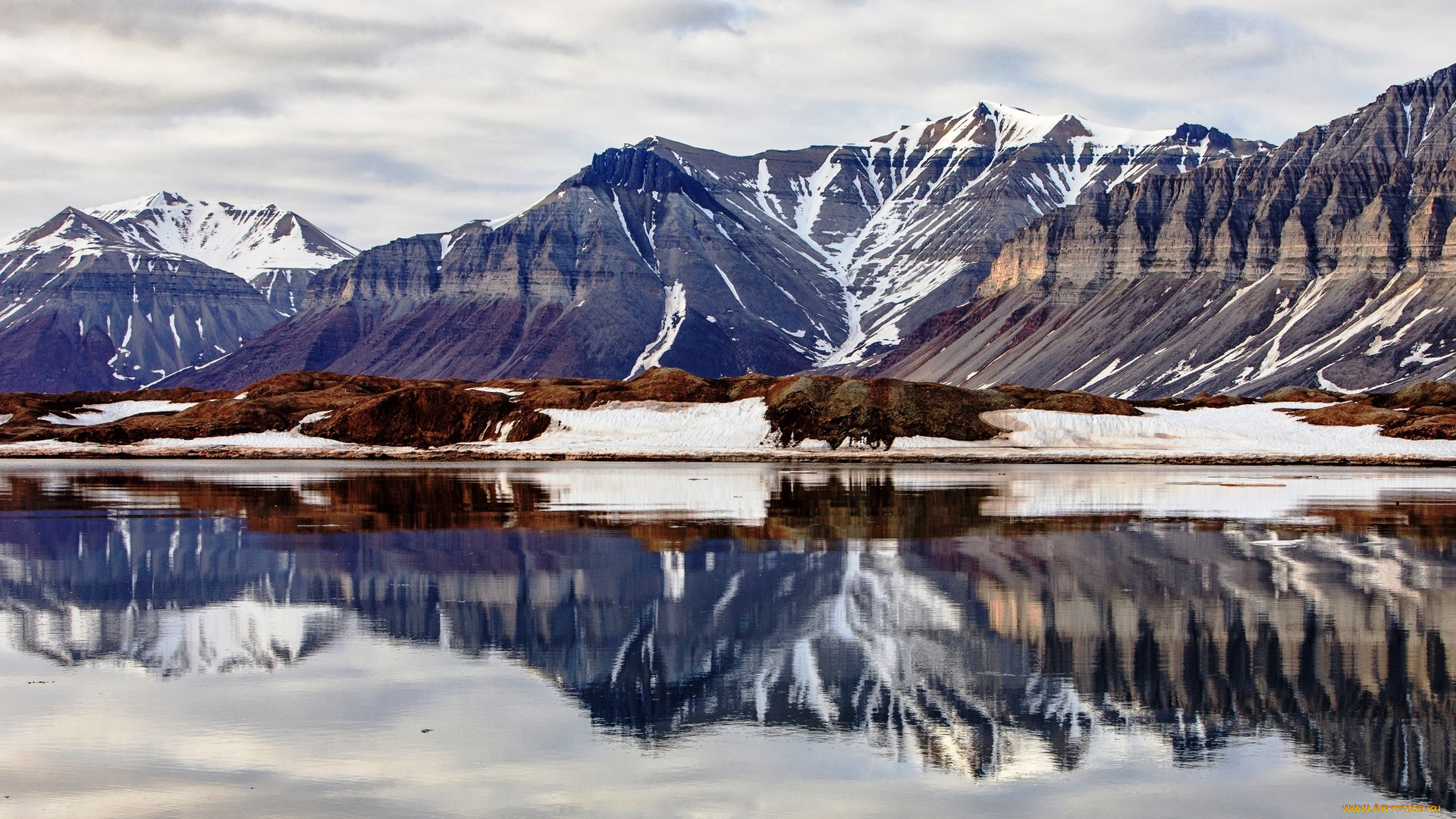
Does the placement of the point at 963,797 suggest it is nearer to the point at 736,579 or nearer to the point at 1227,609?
the point at 1227,609

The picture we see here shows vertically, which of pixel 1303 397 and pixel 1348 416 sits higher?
pixel 1303 397

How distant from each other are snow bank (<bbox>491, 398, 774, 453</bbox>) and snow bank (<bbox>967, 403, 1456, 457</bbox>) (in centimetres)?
1249

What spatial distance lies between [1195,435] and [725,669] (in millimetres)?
68889

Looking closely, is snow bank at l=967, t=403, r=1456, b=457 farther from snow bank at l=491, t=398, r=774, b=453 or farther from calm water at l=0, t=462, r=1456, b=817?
calm water at l=0, t=462, r=1456, b=817

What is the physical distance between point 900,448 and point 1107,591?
56.7 m

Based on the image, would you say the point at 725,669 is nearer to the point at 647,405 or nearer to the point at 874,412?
the point at 874,412

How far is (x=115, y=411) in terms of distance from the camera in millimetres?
101188

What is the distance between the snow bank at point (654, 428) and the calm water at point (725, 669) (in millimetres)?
45614

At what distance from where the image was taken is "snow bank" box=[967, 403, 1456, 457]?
77312 millimetres

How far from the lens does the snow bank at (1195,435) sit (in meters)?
77.3

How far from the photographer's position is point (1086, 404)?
8869cm

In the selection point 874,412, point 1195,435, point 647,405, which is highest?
point 647,405

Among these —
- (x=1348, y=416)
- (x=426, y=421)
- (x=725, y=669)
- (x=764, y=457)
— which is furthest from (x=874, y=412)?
(x=725, y=669)

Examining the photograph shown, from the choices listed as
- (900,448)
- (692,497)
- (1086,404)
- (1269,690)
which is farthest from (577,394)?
(1269,690)
